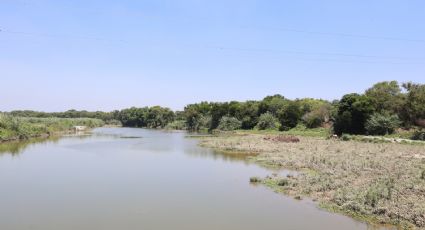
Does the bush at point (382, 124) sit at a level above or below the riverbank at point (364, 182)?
above

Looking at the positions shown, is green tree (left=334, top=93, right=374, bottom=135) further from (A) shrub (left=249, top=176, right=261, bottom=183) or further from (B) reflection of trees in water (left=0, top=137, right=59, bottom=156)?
(B) reflection of trees in water (left=0, top=137, right=59, bottom=156)

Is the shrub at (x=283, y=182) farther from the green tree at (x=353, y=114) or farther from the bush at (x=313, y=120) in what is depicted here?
the bush at (x=313, y=120)

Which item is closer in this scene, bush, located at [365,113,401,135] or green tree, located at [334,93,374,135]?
bush, located at [365,113,401,135]

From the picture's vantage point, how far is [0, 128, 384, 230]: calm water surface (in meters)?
12.7

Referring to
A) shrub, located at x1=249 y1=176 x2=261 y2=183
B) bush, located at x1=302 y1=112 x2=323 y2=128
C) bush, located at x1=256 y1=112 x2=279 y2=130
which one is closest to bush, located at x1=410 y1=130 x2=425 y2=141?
bush, located at x1=302 y1=112 x2=323 y2=128

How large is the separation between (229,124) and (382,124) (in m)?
40.2

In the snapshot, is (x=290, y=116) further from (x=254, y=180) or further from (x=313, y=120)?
(x=254, y=180)

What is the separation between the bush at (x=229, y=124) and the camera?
79.7 metres

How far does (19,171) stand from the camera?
23.8m

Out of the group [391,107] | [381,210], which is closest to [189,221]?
Answer: [381,210]

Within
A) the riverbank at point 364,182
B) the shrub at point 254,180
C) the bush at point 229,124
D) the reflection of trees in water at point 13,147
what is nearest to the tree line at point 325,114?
the bush at point 229,124

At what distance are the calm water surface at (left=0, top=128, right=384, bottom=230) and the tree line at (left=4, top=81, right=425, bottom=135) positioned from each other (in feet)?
82.9

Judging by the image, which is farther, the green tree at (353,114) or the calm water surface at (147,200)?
the green tree at (353,114)

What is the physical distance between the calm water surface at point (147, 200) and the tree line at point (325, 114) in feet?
82.9
